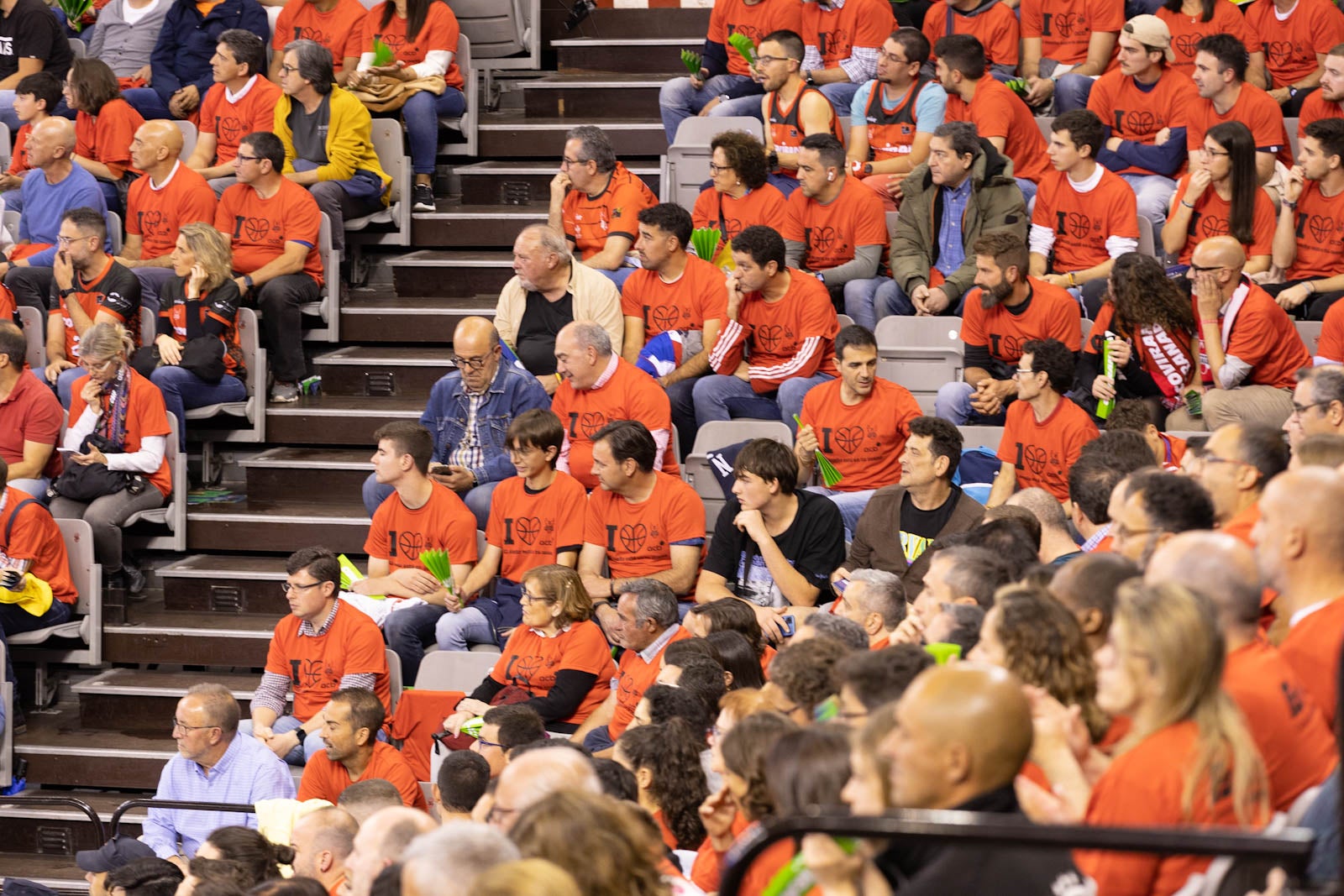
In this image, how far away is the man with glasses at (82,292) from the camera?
8.22 metres

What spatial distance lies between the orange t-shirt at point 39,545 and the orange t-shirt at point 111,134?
2473 millimetres

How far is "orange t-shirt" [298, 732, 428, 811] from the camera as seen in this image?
6.06 metres

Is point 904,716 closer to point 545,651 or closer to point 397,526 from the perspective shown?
point 545,651

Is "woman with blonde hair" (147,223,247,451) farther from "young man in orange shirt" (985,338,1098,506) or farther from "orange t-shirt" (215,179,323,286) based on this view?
"young man in orange shirt" (985,338,1098,506)

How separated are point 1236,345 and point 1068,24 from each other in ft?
9.74

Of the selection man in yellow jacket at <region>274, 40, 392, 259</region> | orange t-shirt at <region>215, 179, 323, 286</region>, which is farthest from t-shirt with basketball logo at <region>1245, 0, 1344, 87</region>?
orange t-shirt at <region>215, 179, 323, 286</region>

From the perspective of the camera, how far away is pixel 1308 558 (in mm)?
3322

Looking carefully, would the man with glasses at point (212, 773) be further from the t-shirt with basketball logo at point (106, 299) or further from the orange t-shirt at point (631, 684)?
the t-shirt with basketball logo at point (106, 299)

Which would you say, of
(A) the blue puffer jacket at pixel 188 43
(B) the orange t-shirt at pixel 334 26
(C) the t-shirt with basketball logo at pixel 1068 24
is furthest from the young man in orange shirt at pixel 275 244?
(C) the t-shirt with basketball logo at pixel 1068 24

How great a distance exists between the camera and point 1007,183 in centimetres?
779

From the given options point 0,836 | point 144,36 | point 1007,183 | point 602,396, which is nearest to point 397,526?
point 602,396

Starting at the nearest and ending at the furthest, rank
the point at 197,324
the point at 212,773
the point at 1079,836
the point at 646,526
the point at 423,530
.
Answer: the point at 1079,836 < the point at 212,773 < the point at 646,526 < the point at 423,530 < the point at 197,324

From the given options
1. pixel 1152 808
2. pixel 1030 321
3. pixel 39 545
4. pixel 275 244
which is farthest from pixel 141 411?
pixel 1152 808

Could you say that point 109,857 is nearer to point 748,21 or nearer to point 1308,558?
point 1308,558
